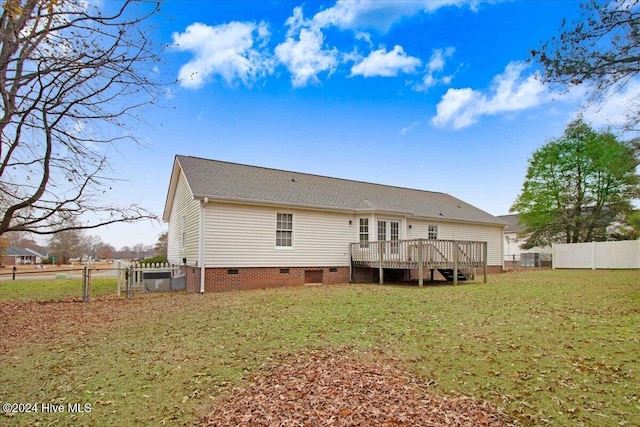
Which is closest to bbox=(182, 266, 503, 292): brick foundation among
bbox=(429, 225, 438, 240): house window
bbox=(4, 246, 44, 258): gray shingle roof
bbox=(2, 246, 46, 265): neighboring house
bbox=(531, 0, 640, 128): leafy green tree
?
bbox=(429, 225, 438, 240): house window

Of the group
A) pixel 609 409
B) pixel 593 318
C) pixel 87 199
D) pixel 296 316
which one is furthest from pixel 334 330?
pixel 87 199

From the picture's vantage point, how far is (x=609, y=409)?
4199 mm

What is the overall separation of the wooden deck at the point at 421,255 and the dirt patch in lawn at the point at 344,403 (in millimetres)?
9811

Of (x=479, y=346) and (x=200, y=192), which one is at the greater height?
(x=200, y=192)

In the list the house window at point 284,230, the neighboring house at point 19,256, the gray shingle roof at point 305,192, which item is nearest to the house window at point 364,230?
the gray shingle roof at point 305,192

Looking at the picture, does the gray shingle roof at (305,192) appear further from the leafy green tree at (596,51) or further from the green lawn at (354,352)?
the leafy green tree at (596,51)

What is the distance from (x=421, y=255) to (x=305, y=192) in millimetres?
6339

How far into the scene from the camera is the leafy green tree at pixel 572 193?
27625mm

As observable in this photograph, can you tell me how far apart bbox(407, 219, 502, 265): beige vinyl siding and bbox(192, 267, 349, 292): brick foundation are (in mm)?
5154

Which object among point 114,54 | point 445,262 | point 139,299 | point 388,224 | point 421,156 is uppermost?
point 421,156

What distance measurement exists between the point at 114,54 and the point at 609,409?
8.86 meters

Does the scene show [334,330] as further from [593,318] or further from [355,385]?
[593,318]

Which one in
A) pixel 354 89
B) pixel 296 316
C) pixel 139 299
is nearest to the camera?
pixel 296 316

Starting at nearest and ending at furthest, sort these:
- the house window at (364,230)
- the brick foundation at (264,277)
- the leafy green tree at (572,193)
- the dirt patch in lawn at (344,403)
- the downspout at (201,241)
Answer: the dirt patch in lawn at (344,403) < the downspout at (201,241) < the brick foundation at (264,277) < the house window at (364,230) < the leafy green tree at (572,193)
